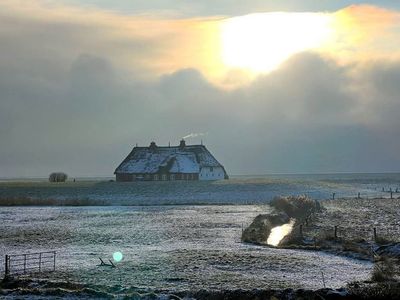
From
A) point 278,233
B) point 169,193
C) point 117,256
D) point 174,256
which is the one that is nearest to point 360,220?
point 278,233

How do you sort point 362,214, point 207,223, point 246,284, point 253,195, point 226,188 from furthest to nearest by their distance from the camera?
point 226,188
point 253,195
point 362,214
point 207,223
point 246,284

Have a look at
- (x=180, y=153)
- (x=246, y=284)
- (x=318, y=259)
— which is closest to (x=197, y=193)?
(x=180, y=153)

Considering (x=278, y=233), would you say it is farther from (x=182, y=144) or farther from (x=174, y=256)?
(x=182, y=144)

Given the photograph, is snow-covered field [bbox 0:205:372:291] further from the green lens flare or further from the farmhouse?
the farmhouse

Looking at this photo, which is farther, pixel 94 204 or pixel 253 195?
pixel 253 195

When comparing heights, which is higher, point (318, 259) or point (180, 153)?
point (180, 153)

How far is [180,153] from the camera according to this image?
410 ft

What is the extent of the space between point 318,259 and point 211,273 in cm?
733

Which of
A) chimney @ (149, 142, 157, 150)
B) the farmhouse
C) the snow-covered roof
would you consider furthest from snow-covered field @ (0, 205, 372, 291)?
chimney @ (149, 142, 157, 150)

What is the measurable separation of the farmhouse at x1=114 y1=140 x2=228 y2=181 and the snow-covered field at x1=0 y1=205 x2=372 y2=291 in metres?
63.9

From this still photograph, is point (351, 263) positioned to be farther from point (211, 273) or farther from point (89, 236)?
point (89, 236)

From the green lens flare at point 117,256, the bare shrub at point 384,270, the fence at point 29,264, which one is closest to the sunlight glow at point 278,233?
the bare shrub at point 384,270

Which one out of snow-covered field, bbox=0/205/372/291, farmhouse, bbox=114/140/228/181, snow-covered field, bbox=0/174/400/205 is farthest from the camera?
farmhouse, bbox=114/140/228/181

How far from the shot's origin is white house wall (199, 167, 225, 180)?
405 ft
